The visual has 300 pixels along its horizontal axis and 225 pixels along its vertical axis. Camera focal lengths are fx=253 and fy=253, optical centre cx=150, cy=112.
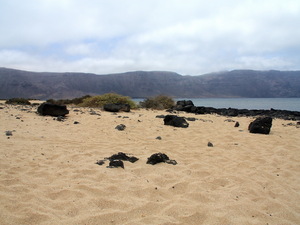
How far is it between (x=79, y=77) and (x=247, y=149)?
120 m

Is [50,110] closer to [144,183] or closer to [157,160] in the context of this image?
[157,160]

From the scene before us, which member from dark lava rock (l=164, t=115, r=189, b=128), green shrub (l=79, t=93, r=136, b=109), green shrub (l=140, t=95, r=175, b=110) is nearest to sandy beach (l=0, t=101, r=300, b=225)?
dark lava rock (l=164, t=115, r=189, b=128)

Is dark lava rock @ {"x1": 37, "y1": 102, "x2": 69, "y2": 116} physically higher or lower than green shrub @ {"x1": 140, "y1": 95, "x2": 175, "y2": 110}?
lower

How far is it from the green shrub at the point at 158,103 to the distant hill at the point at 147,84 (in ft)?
232

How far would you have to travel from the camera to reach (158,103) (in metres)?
22.4

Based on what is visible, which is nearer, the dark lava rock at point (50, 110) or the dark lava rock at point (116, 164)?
the dark lava rock at point (116, 164)

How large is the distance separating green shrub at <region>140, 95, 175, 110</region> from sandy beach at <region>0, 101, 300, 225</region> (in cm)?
1503

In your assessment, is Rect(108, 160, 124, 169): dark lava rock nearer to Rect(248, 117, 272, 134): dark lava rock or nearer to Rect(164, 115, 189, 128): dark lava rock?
Rect(164, 115, 189, 128): dark lava rock

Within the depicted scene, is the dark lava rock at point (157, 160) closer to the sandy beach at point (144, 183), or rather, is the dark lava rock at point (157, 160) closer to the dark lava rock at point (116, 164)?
the sandy beach at point (144, 183)

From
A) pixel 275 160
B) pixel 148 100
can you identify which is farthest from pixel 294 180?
pixel 148 100

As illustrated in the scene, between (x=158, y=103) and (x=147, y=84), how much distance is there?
4391 inches

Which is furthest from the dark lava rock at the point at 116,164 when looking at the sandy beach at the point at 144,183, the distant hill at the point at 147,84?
the distant hill at the point at 147,84

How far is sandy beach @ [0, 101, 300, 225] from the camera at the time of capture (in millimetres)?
2834

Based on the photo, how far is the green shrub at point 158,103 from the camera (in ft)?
71.9
